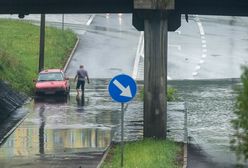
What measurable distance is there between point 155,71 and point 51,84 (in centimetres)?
1577

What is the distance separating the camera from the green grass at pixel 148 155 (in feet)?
70.9

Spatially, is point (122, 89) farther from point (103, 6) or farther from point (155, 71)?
point (103, 6)

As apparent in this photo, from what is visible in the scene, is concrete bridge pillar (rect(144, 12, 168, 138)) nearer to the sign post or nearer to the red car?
the sign post

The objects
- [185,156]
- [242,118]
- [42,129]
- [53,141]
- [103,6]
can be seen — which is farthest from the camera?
[103,6]

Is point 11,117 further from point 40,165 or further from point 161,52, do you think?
point 40,165

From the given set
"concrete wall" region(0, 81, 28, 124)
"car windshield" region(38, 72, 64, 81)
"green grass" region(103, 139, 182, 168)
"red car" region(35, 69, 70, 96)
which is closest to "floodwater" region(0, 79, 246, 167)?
"red car" region(35, 69, 70, 96)

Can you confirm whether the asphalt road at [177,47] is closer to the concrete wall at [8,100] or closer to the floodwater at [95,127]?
the floodwater at [95,127]

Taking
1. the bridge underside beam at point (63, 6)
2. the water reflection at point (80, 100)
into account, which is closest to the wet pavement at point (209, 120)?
the water reflection at point (80, 100)

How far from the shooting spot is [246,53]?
2291 inches

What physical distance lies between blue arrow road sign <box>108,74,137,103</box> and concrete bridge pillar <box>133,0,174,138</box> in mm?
7442

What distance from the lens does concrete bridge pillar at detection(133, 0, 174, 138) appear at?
27.2 metres

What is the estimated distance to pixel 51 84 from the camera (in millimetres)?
42438

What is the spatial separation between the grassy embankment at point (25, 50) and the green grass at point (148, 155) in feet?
56.1

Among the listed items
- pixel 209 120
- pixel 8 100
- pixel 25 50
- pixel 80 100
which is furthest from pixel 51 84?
pixel 25 50
